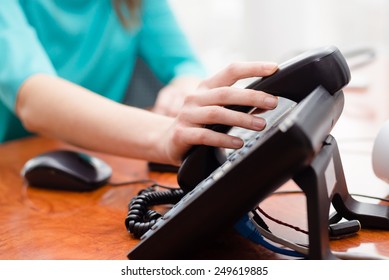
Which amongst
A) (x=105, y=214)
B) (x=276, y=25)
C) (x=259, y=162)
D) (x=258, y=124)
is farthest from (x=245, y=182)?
(x=276, y=25)

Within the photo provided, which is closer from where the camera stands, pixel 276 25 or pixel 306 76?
pixel 306 76

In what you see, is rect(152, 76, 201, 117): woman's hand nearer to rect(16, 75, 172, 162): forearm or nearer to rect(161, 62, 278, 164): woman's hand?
rect(16, 75, 172, 162): forearm

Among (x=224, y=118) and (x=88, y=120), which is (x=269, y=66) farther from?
(x=88, y=120)

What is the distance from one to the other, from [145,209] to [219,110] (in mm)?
153

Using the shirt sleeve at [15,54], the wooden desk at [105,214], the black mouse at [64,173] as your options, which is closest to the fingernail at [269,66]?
the wooden desk at [105,214]

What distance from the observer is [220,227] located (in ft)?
1.47

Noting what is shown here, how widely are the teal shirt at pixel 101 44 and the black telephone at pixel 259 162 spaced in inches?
27.7

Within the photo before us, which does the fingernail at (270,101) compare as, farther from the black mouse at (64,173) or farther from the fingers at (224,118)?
the black mouse at (64,173)

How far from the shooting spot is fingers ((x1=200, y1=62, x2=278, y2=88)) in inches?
21.3

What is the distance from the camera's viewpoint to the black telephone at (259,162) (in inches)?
15.3

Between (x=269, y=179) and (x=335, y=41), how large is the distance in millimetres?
1888

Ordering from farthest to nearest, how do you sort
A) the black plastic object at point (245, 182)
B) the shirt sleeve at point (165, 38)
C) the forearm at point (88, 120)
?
the shirt sleeve at point (165, 38)
the forearm at point (88, 120)
the black plastic object at point (245, 182)

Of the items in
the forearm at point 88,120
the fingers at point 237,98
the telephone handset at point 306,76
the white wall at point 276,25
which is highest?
the telephone handset at point 306,76

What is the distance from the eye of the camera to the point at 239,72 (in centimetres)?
58
